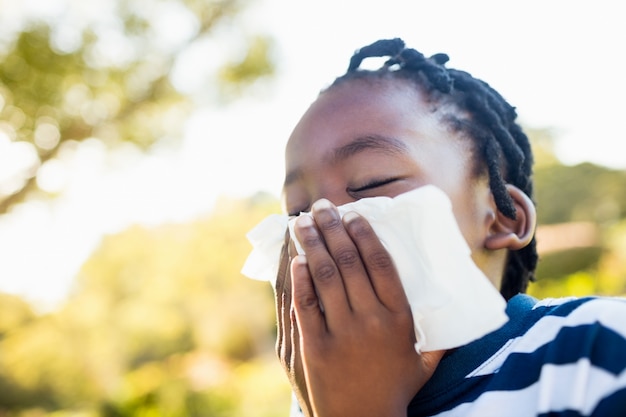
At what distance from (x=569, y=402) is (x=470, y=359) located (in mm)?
276

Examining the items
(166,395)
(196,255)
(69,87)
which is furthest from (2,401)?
(69,87)

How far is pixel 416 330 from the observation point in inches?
39.1

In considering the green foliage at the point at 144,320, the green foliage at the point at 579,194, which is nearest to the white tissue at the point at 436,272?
the green foliage at the point at 144,320

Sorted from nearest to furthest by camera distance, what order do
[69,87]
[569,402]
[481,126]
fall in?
1. [569,402]
2. [481,126]
3. [69,87]

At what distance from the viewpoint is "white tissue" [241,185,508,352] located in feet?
3.03

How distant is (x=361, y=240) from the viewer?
1026 mm

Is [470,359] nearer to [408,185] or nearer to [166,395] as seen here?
[408,185]

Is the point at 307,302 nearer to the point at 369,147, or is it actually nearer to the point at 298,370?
the point at 298,370

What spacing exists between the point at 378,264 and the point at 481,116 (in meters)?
0.76

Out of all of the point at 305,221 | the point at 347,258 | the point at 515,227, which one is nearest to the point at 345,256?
the point at 347,258

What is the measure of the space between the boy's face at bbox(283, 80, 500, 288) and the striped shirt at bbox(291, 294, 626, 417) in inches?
10.2

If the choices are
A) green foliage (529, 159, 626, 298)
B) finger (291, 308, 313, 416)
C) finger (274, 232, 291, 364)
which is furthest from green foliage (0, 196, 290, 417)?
finger (291, 308, 313, 416)

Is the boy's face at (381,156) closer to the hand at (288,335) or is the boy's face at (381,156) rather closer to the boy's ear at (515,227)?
the boy's ear at (515,227)

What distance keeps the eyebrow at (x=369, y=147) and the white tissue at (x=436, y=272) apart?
226 millimetres
